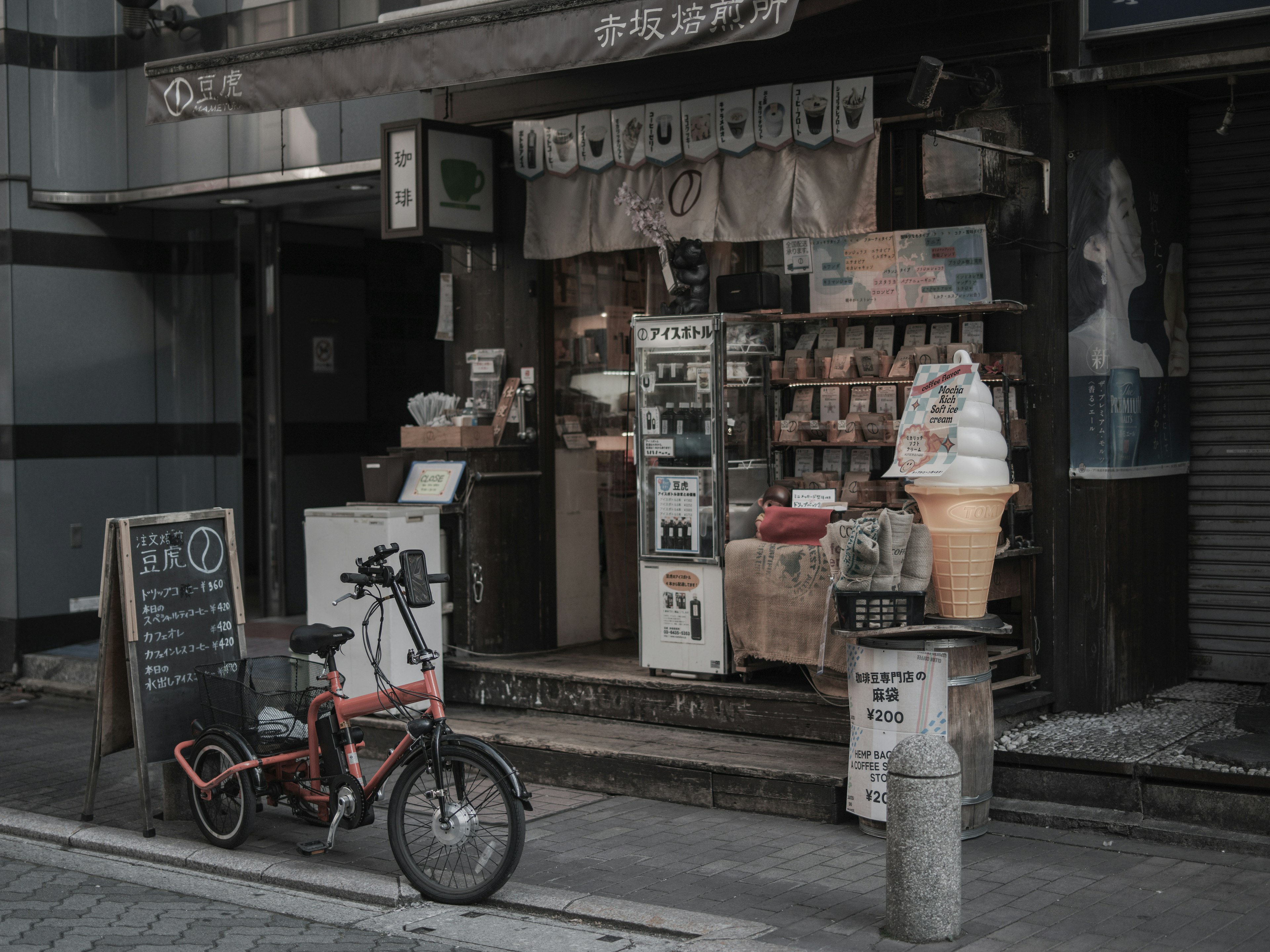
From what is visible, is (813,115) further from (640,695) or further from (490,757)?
(490,757)

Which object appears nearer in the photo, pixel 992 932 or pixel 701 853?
pixel 992 932

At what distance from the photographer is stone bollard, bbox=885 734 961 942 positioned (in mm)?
5414

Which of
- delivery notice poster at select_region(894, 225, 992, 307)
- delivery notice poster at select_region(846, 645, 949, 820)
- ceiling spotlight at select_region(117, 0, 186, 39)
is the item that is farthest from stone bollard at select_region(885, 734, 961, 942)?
ceiling spotlight at select_region(117, 0, 186, 39)

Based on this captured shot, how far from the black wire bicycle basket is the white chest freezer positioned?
4.35 ft

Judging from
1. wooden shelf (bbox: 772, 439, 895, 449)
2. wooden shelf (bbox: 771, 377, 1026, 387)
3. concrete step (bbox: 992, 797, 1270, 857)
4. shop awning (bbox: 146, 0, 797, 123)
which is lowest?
concrete step (bbox: 992, 797, 1270, 857)

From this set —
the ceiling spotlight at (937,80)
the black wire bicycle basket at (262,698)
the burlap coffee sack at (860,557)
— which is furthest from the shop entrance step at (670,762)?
the ceiling spotlight at (937,80)

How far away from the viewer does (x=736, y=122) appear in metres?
8.76

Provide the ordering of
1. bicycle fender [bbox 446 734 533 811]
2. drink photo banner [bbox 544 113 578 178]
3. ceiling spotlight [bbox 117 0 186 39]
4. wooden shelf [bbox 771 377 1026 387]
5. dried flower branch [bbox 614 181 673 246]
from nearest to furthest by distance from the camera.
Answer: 1. bicycle fender [bbox 446 734 533 811]
2. wooden shelf [bbox 771 377 1026 387]
3. dried flower branch [bbox 614 181 673 246]
4. drink photo banner [bbox 544 113 578 178]
5. ceiling spotlight [bbox 117 0 186 39]

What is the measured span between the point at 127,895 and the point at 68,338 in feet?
22.7

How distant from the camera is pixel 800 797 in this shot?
7246 millimetres

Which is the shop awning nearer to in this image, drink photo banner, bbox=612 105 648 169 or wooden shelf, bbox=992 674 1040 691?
drink photo banner, bbox=612 105 648 169

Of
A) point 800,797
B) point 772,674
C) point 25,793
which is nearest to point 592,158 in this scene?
point 772,674

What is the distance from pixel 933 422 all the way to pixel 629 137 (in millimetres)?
3279

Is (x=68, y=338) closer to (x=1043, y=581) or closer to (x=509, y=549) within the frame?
(x=509, y=549)
